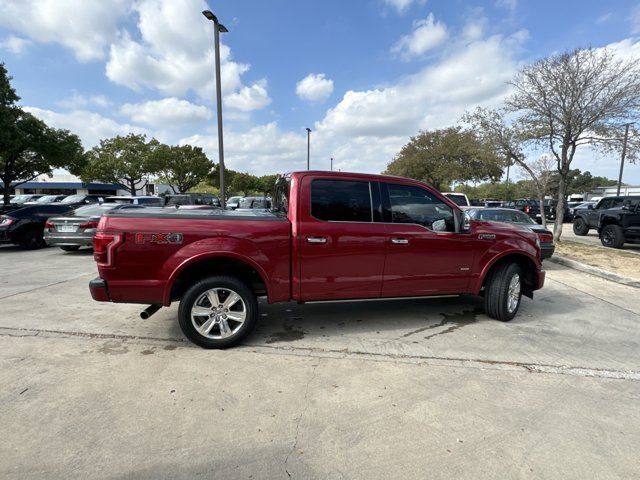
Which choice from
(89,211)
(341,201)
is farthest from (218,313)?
Answer: (89,211)

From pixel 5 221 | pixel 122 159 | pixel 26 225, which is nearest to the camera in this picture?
pixel 5 221

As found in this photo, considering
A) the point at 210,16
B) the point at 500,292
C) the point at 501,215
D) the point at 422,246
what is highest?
the point at 210,16

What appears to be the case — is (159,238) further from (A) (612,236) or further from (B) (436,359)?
(A) (612,236)

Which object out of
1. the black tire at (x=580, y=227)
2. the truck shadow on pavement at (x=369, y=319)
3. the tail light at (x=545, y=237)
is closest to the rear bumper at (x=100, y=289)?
the truck shadow on pavement at (x=369, y=319)

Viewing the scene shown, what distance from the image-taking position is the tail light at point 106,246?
145 inches

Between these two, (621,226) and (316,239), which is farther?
(621,226)

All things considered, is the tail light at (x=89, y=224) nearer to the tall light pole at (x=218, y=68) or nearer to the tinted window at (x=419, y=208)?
the tall light pole at (x=218, y=68)

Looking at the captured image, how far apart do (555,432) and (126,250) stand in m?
3.97

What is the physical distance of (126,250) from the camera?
3.71 meters

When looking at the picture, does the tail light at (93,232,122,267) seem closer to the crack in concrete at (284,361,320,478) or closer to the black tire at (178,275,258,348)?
the black tire at (178,275,258,348)

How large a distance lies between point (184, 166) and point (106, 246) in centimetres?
4223

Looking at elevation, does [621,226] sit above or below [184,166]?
below

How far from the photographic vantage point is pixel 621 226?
41.0 feet

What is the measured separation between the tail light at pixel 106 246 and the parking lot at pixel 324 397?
98 cm
